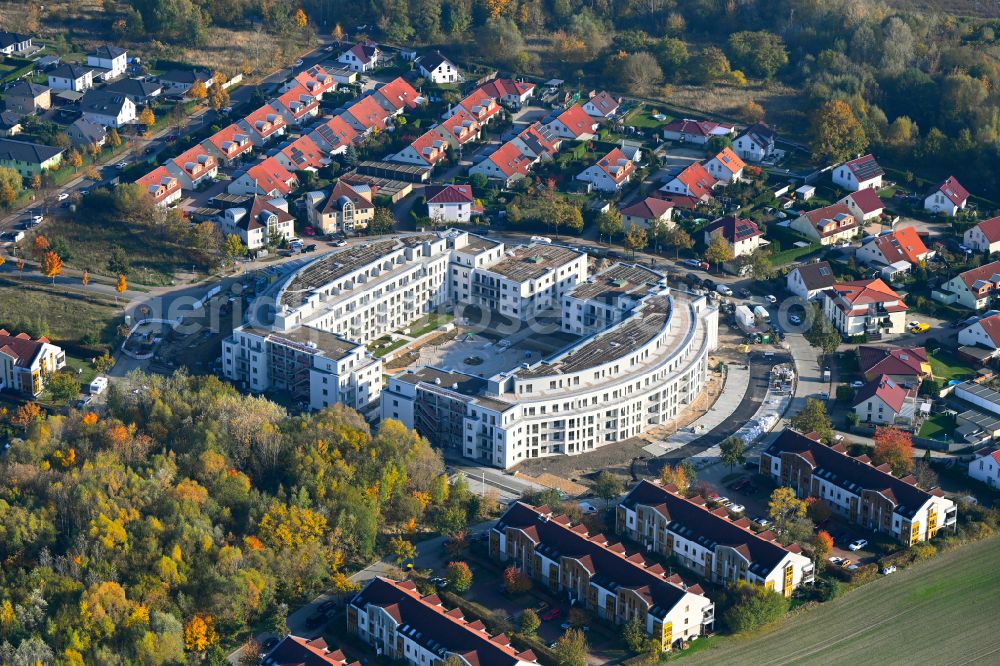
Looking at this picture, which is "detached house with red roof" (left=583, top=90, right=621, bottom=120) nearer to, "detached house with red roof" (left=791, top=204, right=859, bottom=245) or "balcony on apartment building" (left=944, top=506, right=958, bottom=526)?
"detached house with red roof" (left=791, top=204, right=859, bottom=245)

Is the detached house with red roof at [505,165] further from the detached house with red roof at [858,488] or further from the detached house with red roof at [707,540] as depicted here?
the detached house with red roof at [707,540]

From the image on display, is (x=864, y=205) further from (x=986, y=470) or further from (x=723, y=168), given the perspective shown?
(x=986, y=470)

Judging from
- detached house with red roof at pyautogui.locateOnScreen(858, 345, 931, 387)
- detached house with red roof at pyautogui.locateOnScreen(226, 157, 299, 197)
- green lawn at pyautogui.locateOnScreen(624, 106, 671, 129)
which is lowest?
detached house with red roof at pyautogui.locateOnScreen(858, 345, 931, 387)

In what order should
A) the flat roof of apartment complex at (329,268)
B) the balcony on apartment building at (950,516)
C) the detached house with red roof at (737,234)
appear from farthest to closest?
the detached house with red roof at (737,234) → the flat roof of apartment complex at (329,268) → the balcony on apartment building at (950,516)

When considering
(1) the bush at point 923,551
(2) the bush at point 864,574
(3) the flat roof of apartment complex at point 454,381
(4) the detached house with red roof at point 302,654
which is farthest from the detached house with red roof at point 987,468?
(4) the detached house with red roof at point 302,654

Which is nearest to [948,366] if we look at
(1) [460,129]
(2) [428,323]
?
(2) [428,323]

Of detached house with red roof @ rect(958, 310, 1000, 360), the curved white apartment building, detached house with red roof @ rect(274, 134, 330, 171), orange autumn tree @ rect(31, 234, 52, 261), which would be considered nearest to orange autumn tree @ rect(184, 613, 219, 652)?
the curved white apartment building

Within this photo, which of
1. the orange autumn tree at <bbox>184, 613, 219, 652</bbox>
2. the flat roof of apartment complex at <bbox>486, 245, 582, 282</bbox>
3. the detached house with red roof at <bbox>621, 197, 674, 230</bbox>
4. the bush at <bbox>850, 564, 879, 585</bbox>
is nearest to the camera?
the orange autumn tree at <bbox>184, 613, 219, 652</bbox>
